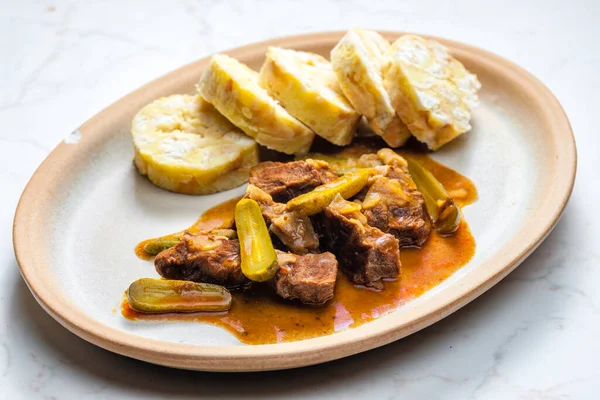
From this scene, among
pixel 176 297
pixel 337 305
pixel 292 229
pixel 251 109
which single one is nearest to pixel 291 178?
pixel 292 229

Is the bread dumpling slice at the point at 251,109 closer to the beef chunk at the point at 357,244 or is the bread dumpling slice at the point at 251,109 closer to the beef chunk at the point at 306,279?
the beef chunk at the point at 357,244

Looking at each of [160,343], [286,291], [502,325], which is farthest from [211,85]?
[502,325]

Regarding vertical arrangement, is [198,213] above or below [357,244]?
below

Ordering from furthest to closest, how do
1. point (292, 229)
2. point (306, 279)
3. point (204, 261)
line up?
point (292, 229), point (204, 261), point (306, 279)

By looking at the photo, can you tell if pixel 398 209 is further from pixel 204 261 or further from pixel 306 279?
pixel 204 261

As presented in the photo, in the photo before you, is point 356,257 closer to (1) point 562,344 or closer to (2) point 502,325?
(2) point 502,325

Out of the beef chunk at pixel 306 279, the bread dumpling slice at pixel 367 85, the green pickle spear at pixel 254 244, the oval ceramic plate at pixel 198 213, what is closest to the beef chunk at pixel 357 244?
the beef chunk at pixel 306 279
